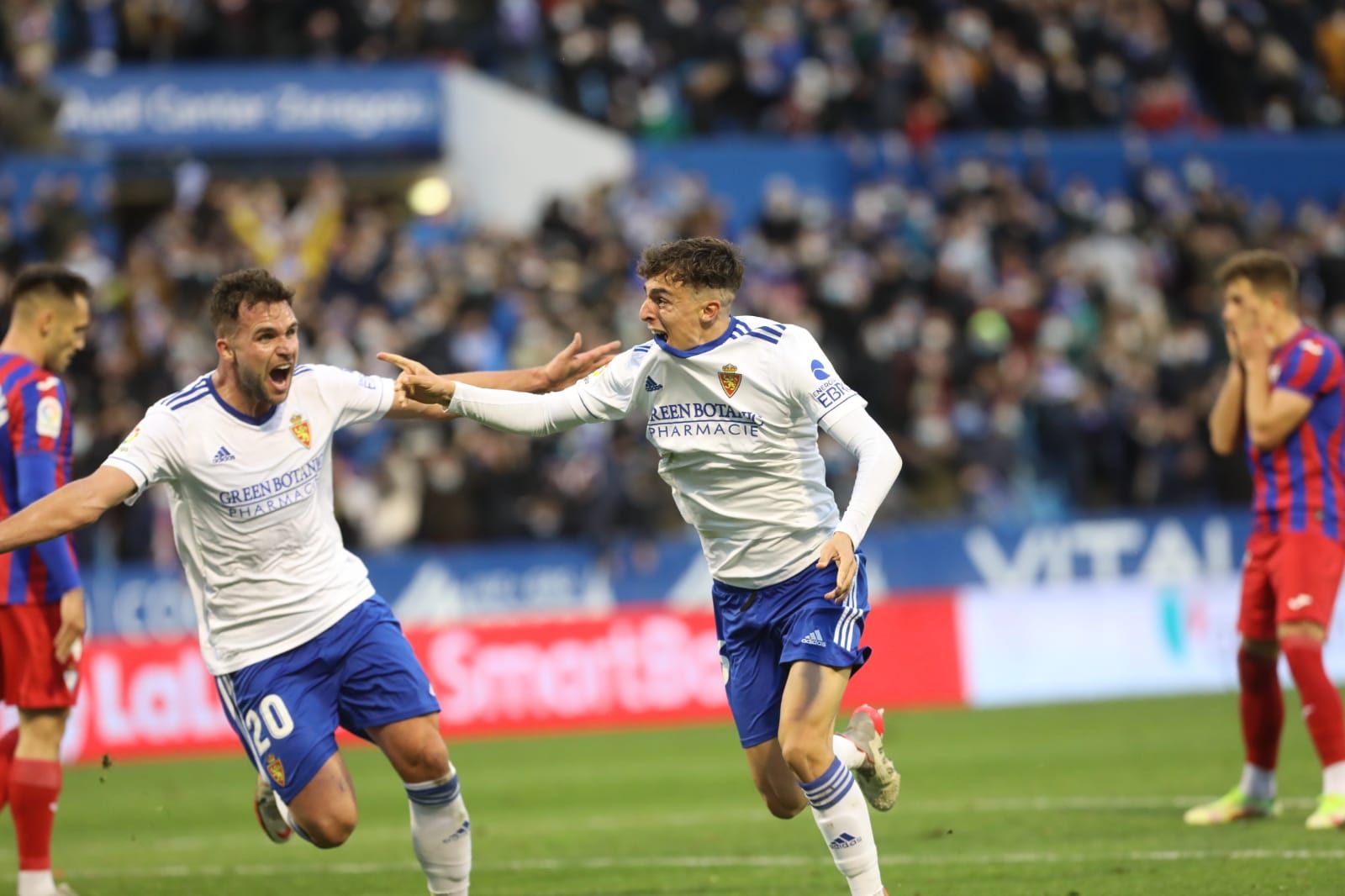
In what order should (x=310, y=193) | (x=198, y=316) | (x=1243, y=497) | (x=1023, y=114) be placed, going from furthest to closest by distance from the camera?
(x=1023, y=114) < (x=310, y=193) < (x=1243, y=497) < (x=198, y=316)

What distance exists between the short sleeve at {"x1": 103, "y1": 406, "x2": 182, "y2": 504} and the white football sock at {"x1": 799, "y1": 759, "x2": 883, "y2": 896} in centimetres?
270

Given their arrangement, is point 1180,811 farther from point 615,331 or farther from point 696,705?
point 615,331

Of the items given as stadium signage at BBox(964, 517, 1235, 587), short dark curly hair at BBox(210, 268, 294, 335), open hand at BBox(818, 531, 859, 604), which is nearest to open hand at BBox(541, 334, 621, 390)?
short dark curly hair at BBox(210, 268, 294, 335)

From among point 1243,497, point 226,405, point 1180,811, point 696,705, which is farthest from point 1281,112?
point 226,405

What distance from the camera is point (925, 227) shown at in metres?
26.4

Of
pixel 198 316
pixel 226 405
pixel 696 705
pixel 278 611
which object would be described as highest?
pixel 198 316

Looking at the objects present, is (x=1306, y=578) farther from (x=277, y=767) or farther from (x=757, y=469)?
(x=277, y=767)

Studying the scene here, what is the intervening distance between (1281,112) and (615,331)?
1426cm

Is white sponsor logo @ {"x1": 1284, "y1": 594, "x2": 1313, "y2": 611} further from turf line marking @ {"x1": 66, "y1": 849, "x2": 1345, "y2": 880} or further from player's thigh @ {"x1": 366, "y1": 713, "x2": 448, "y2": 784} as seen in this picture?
player's thigh @ {"x1": 366, "y1": 713, "x2": 448, "y2": 784}

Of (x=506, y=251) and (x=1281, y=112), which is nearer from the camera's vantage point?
(x=506, y=251)

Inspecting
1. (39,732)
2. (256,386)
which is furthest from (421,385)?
(39,732)

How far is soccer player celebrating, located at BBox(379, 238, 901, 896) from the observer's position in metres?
7.11

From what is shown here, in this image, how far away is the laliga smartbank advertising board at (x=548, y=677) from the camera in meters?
17.1

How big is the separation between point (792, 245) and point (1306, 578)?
16.0 meters
